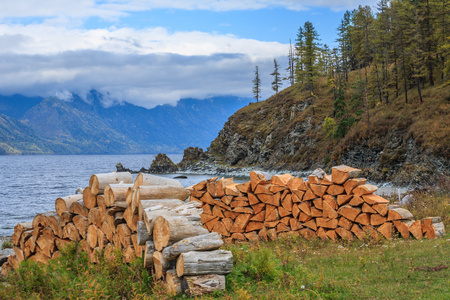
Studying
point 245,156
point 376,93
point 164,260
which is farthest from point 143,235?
point 245,156

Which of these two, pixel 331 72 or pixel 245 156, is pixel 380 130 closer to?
pixel 245 156

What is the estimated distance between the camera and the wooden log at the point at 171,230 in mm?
6309

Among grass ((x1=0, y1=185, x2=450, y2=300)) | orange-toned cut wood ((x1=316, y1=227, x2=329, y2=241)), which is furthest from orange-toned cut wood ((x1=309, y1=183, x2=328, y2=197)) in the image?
grass ((x1=0, y1=185, x2=450, y2=300))

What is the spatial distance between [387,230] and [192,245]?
6.78 metres

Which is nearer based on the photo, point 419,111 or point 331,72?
point 419,111

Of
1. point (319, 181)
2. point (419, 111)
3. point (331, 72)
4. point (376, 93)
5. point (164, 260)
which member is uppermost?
point (331, 72)

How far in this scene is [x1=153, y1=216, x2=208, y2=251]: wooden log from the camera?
631 centimetres

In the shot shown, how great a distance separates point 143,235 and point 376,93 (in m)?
56.9

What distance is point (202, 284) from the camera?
18.8 feet

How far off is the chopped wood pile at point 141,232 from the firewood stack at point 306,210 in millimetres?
3072

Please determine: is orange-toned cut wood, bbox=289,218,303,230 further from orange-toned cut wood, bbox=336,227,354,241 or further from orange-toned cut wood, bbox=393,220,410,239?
orange-toned cut wood, bbox=393,220,410,239

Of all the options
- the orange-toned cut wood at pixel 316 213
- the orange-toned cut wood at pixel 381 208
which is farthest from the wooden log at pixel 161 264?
the orange-toned cut wood at pixel 381 208

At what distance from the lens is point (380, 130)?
41.7 metres

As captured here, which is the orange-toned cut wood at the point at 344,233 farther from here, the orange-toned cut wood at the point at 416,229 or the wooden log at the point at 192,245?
the wooden log at the point at 192,245
